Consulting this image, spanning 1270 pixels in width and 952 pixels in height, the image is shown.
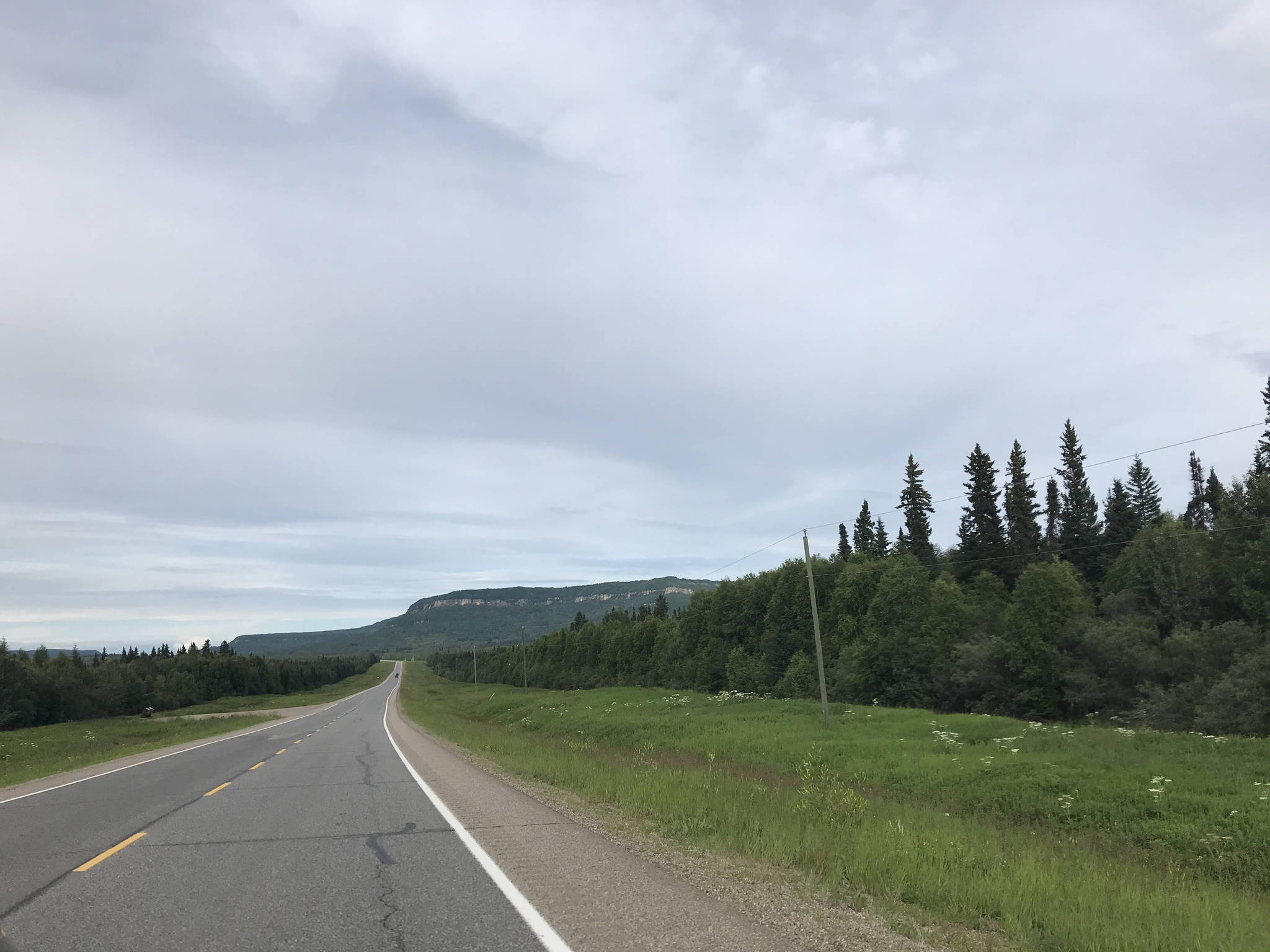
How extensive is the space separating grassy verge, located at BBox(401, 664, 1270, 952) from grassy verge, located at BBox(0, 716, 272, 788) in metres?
14.2

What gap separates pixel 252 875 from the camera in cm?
875

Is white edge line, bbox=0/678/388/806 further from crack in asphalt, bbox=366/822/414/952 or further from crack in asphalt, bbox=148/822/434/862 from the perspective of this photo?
crack in asphalt, bbox=366/822/414/952

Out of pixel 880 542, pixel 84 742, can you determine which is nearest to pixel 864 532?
pixel 880 542

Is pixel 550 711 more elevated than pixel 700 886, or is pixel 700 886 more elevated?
pixel 700 886

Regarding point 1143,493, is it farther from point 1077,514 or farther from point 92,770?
point 92,770

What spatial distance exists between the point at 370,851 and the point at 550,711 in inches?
1978

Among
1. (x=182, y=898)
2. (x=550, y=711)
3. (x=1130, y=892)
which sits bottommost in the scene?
(x=550, y=711)

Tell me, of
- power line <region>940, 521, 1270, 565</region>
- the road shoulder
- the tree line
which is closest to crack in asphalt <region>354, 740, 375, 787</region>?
the road shoulder

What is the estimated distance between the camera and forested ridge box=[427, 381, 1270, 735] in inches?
1935

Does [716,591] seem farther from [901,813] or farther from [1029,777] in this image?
[901,813]

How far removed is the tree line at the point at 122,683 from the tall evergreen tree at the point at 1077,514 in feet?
422

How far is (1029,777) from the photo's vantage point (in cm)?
2250

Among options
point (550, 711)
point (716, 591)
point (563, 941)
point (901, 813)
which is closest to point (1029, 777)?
point (901, 813)

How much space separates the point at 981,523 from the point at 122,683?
435 ft
